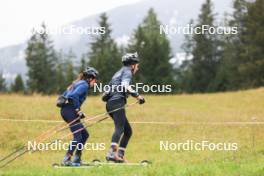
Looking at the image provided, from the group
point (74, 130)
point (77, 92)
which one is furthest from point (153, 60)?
point (74, 130)

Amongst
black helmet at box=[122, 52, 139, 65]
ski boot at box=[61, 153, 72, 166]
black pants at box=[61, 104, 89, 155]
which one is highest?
black helmet at box=[122, 52, 139, 65]

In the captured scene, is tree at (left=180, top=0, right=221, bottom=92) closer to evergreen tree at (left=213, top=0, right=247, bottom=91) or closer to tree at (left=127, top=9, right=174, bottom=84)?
evergreen tree at (left=213, top=0, right=247, bottom=91)

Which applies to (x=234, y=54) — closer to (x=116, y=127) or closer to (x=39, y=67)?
(x=39, y=67)

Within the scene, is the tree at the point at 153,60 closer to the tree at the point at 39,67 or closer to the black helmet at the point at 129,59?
the tree at the point at 39,67

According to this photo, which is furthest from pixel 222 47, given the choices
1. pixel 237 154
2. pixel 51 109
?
pixel 237 154

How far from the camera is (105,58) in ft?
196

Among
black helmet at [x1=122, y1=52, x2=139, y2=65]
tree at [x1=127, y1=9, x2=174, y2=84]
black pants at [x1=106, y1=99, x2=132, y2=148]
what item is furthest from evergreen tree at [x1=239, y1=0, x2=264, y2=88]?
black pants at [x1=106, y1=99, x2=132, y2=148]

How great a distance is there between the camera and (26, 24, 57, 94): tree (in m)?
68.3

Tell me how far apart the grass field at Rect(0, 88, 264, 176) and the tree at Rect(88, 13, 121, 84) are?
2396 centimetres

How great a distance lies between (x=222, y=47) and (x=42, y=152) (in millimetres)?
53618

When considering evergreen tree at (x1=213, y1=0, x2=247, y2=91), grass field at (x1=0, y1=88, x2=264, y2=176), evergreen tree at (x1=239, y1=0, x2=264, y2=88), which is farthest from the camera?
evergreen tree at (x1=213, y1=0, x2=247, y2=91)

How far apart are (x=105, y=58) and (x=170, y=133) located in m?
38.3

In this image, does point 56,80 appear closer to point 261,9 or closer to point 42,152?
point 261,9

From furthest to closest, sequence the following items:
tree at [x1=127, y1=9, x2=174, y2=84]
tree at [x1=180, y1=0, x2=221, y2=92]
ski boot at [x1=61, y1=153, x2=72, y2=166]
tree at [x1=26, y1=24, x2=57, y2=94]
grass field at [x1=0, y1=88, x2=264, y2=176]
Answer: tree at [x1=26, y1=24, x2=57, y2=94] < tree at [x1=180, y1=0, x2=221, y2=92] < tree at [x1=127, y1=9, x2=174, y2=84] < ski boot at [x1=61, y1=153, x2=72, y2=166] < grass field at [x1=0, y1=88, x2=264, y2=176]
